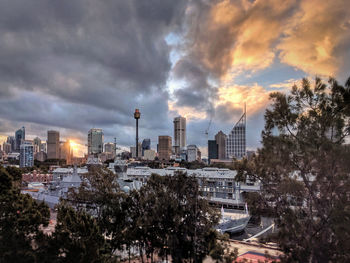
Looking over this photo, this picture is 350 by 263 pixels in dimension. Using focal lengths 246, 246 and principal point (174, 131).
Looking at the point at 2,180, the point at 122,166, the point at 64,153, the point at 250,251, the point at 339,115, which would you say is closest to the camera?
the point at 339,115

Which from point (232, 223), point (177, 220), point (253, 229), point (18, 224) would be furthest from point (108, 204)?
point (253, 229)

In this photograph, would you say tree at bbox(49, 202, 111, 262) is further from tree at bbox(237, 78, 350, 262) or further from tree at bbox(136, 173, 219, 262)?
tree at bbox(237, 78, 350, 262)

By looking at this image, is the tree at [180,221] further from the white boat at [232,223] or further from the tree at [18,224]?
the white boat at [232,223]

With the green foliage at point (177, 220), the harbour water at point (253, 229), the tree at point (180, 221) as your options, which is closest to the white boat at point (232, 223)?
the harbour water at point (253, 229)

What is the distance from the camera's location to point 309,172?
9031 millimetres

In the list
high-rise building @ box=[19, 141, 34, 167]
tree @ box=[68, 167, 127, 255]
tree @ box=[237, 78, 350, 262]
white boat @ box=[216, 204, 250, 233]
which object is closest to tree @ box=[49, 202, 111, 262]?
tree @ box=[68, 167, 127, 255]

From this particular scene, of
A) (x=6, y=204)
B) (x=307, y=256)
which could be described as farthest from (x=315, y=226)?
(x=6, y=204)

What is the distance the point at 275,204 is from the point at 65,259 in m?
10.0

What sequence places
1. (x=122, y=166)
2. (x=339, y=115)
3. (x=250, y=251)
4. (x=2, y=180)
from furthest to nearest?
(x=122, y=166), (x=250, y=251), (x=2, y=180), (x=339, y=115)

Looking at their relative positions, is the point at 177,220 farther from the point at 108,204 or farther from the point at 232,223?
the point at 232,223

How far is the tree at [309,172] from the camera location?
827 centimetres

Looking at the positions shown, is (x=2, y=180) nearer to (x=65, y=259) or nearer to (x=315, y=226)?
(x=65, y=259)

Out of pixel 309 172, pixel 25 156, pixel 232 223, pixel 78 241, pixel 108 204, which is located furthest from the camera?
pixel 25 156

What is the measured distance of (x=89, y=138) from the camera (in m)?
136
